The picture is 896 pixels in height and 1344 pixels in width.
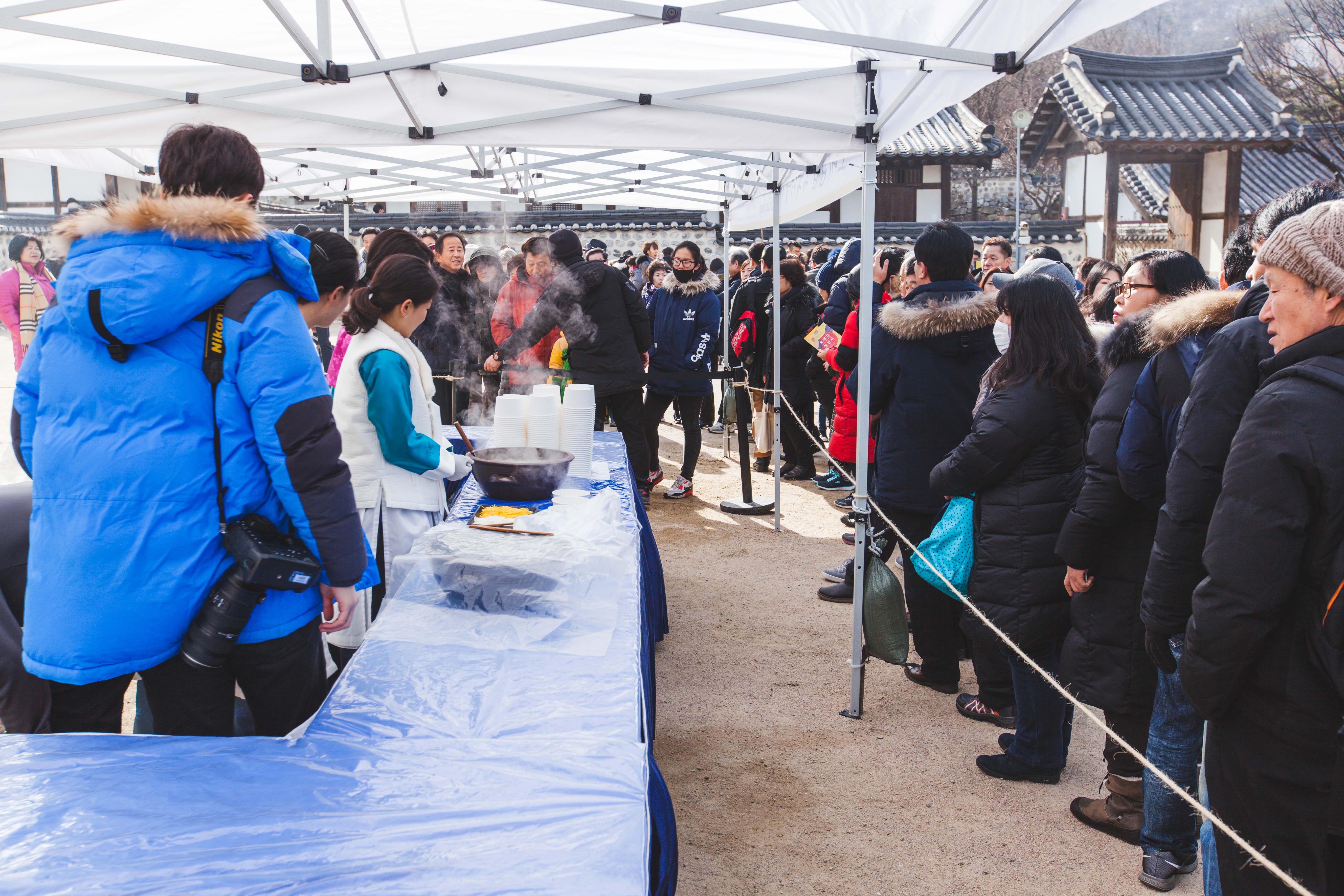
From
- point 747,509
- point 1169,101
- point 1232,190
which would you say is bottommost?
point 747,509

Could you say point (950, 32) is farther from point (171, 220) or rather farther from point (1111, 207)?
point (1111, 207)

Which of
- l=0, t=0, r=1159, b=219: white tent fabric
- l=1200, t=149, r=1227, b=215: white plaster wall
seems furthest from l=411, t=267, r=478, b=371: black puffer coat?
l=1200, t=149, r=1227, b=215: white plaster wall

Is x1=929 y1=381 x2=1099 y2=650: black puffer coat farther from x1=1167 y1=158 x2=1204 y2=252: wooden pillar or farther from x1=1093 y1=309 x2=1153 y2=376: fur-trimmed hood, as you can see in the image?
x1=1167 y1=158 x2=1204 y2=252: wooden pillar

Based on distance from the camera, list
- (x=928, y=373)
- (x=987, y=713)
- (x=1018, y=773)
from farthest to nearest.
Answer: (x=928, y=373) < (x=987, y=713) < (x=1018, y=773)

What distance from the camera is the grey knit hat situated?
149 centimetres

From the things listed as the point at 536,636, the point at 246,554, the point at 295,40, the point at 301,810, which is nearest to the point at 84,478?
the point at 246,554

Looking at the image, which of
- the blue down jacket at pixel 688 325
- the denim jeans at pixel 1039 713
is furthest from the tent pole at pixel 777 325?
the denim jeans at pixel 1039 713

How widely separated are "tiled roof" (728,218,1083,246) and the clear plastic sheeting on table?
1336 centimetres

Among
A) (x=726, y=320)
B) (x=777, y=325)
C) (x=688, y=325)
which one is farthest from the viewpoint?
(x=726, y=320)

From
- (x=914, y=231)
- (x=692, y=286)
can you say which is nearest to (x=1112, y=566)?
(x=692, y=286)

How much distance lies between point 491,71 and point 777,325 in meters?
2.65

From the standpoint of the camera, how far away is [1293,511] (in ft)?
4.90

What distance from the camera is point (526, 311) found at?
6172 millimetres

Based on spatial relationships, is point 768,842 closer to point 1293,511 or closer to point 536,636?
point 536,636
